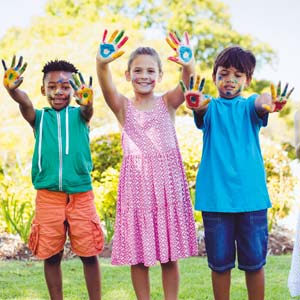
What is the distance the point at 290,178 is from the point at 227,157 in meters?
5.33

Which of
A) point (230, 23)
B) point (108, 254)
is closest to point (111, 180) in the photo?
point (108, 254)

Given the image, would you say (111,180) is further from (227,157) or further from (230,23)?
(230,23)

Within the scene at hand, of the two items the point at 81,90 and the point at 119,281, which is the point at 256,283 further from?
the point at 119,281

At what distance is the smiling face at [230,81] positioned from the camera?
9.93 feet

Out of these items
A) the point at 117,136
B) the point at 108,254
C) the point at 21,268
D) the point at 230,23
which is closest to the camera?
the point at 21,268

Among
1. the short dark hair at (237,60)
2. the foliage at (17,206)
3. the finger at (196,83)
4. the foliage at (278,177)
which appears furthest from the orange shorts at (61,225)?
the foliage at (278,177)

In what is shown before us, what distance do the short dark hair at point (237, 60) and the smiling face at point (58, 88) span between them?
877 mm

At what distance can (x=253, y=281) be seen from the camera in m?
3.03

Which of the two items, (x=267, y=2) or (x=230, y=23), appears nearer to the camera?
(x=230, y=23)

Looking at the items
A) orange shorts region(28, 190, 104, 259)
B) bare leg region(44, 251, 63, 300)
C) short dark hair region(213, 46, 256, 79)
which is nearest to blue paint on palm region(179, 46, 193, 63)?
short dark hair region(213, 46, 256, 79)

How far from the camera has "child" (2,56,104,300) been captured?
322cm

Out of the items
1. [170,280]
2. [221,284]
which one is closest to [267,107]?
[221,284]

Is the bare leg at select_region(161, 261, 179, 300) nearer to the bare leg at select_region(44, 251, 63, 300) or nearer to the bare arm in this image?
the bare leg at select_region(44, 251, 63, 300)

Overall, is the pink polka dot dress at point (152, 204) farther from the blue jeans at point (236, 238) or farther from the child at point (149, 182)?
the blue jeans at point (236, 238)
